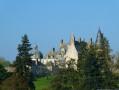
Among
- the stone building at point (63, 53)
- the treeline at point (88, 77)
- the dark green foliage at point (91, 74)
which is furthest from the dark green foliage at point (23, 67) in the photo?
the stone building at point (63, 53)

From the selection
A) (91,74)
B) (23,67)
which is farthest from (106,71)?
(23,67)

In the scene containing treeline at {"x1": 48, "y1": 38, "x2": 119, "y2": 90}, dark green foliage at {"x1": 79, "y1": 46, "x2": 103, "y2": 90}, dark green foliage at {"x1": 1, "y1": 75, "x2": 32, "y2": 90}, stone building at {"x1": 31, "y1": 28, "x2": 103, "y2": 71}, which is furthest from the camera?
stone building at {"x1": 31, "y1": 28, "x2": 103, "y2": 71}

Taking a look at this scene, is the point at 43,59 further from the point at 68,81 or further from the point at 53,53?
the point at 68,81

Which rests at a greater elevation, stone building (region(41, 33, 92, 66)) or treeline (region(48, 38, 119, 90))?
stone building (region(41, 33, 92, 66))

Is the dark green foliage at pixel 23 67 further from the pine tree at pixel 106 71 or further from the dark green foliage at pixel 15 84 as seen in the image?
the pine tree at pixel 106 71

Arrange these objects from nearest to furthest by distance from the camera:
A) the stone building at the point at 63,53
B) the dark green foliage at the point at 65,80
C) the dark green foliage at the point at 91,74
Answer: the dark green foliage at the point at 65,80
the dark green foliage at the point at 91,74
the stone building at the point at 63,53

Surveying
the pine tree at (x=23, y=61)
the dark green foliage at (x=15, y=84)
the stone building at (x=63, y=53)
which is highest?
the stone building at (x=63, y=53)

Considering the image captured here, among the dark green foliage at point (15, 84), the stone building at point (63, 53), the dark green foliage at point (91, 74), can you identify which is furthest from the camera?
the stone building at point (63, 53)

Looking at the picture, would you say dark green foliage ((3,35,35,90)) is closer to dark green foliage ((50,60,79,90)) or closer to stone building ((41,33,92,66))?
dark green foliage ((50,60,79,90))

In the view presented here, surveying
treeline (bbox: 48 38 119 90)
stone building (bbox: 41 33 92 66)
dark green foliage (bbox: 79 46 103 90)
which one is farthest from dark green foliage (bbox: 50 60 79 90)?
stone building (bbox: 41 33 92 66)

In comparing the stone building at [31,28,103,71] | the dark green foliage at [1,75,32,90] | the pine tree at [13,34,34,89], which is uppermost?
the stone building at [31,28,103,71]

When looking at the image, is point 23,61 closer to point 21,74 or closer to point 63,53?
point 21,74

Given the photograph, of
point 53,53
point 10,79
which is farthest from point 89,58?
point 53,53

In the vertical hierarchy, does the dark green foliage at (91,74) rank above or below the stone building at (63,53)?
below
